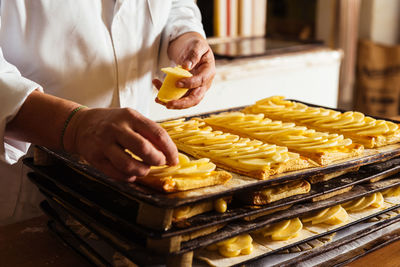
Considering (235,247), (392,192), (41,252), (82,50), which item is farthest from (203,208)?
(82,50)

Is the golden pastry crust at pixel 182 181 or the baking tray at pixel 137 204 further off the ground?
the golden pastry crust at pixel 182 181

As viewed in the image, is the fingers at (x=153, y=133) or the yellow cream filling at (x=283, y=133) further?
the yellow cream filling at (x=283, y=133)

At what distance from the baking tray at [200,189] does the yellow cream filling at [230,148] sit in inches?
2.0

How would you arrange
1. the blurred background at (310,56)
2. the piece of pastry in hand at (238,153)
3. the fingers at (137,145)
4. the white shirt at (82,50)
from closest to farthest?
the fingers at (137,145) → the piece of pastry in hand at (238,153) → the white shirt at (82,50) → the blurred background at (310,56)

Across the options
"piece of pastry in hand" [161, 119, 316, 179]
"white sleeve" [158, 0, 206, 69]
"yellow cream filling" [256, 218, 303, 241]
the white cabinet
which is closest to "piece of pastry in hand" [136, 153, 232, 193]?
"piece of pastry in hand" [161, 119, 316, 179]

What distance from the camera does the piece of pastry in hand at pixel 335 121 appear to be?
162 centimetres

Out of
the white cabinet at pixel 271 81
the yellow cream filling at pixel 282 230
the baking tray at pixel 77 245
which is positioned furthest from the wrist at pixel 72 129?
the white cabinet at pixel 271 81

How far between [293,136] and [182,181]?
1.95 ft

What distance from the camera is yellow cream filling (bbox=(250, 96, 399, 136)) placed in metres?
1.68

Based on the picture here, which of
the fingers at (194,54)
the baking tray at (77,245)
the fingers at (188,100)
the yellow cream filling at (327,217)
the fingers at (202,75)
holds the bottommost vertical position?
the baking tray at (77,245)

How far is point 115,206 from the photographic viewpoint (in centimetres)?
117

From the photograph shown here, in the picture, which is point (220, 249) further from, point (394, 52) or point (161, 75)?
point (394, 52)

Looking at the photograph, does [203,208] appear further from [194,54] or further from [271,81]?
[271,81]

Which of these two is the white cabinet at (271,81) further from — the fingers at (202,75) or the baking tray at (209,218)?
the baking tray at (209,218)
